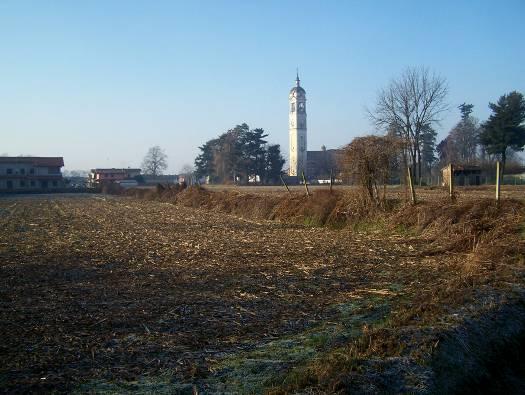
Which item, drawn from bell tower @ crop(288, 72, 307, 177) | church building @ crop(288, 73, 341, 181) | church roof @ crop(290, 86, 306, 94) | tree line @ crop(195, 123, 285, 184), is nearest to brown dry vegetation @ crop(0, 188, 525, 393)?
tree line @ crop(195, 123, 285, 184)

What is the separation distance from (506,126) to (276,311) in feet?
177

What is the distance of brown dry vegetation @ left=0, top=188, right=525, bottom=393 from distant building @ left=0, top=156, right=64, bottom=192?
281 feet

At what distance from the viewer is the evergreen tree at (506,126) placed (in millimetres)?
54031

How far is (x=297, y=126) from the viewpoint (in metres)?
140

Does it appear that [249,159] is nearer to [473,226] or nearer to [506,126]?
[506,126]

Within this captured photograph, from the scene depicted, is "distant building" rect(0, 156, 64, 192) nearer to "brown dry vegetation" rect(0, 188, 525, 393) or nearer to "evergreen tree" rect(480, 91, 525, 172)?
"evergreen tree" rect(480, 91, 525, 172)

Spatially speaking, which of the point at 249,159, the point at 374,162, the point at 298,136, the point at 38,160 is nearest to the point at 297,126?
the point at 298,136

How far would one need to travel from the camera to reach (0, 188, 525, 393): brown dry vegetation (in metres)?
5.42

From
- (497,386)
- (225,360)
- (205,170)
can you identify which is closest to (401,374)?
(497,386)

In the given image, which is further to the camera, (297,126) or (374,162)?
(297,126)

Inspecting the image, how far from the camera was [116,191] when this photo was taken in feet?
262

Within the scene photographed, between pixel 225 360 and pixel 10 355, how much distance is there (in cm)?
265

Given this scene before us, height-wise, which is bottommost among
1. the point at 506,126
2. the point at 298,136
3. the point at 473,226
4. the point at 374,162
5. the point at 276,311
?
the point at 276,311

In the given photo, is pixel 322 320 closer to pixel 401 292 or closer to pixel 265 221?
pixel 401 292
